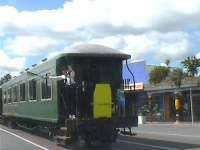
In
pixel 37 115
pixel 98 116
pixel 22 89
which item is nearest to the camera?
pixel 98 116

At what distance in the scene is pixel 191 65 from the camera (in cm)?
7438

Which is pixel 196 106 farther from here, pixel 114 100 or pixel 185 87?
pixel 114 100

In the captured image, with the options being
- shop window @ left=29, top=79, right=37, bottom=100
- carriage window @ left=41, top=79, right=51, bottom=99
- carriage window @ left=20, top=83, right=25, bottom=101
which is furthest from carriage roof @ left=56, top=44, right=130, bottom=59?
carriage window @ left=20, top=83, right=25, bottom=101

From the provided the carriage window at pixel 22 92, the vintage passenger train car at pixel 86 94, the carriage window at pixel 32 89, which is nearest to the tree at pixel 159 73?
the carriage window at pixel 22 92

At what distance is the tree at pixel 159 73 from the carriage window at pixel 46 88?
180 ft

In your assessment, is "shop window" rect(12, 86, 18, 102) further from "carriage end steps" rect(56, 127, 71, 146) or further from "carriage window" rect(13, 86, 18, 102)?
"carriage end steps" rect(56, 127, 71, 146)

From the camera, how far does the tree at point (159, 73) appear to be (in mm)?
79375

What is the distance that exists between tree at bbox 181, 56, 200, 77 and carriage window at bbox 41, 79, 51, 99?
51614 millimetres

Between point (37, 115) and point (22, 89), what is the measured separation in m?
5.86

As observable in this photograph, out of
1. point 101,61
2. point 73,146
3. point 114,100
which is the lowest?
point 73,146

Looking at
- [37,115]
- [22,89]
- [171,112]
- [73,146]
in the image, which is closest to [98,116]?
[73,146]

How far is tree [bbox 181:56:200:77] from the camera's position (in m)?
74.0

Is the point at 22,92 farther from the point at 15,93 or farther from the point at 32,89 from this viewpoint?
the point at 32,89

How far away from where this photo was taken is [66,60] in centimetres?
2112
